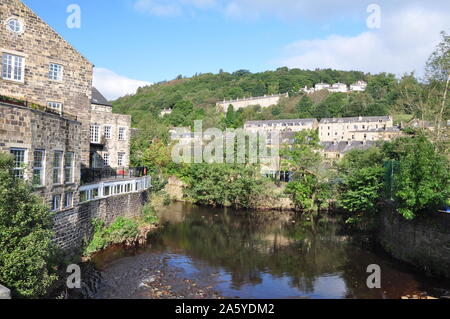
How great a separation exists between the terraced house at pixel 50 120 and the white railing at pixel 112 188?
6 cm

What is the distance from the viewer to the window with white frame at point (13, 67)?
19587mm

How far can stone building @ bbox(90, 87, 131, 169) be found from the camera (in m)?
32.7

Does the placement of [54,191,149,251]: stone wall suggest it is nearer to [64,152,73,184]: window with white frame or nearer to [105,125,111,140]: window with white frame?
[64,152,73,184]: window with white frame

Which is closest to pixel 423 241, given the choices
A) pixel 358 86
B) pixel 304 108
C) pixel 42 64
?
pixel 42 64

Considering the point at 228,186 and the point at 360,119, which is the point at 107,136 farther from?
the point at 360,119

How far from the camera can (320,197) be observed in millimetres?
37281

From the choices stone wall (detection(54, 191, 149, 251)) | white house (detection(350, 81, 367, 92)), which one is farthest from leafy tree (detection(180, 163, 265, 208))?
white house (detection(350, 81, 367, 92))

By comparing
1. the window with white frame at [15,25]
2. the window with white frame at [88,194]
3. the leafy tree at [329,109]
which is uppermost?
the leafy tree at [329,109]

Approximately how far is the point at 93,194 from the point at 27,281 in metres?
10.7

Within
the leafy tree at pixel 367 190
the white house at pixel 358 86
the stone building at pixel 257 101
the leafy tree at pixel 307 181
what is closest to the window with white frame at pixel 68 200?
the leafy tree at pixel 367 190

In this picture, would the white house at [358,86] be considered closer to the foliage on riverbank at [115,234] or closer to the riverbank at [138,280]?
the foliage on riverbank at [115,234]

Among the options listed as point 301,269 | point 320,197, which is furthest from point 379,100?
point 301,269
